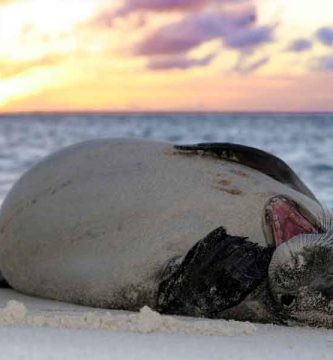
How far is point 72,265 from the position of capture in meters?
3.26

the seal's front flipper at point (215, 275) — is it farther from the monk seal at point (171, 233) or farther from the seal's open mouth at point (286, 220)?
the seal's open mouth at point (286, 220)

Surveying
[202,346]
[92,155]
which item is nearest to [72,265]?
[92,155]

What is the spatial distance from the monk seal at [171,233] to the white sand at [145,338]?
0.48 ft

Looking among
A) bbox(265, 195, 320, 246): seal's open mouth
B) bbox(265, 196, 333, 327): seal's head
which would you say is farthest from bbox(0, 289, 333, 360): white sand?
bbox(265, 195, 320, 246): seal's open mouth

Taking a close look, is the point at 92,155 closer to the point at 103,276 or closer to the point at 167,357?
the point at 103,276

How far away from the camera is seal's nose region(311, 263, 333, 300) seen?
2695mm

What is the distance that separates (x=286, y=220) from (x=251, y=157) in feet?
1.73

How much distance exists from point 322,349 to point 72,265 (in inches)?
44.6

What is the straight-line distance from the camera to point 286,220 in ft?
10.4

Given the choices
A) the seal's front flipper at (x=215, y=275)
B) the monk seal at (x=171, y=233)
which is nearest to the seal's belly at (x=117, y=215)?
the monk seal at (x=171, y=233)

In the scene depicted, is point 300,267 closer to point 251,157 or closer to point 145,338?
point 145,338

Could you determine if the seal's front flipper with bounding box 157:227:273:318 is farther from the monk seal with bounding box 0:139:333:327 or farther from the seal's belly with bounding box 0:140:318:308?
the seal's belly with bounding box 0:140:318:308

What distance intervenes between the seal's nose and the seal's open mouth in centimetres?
41

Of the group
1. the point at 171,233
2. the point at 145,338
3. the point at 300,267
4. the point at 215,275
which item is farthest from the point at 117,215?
the point at 145,338
